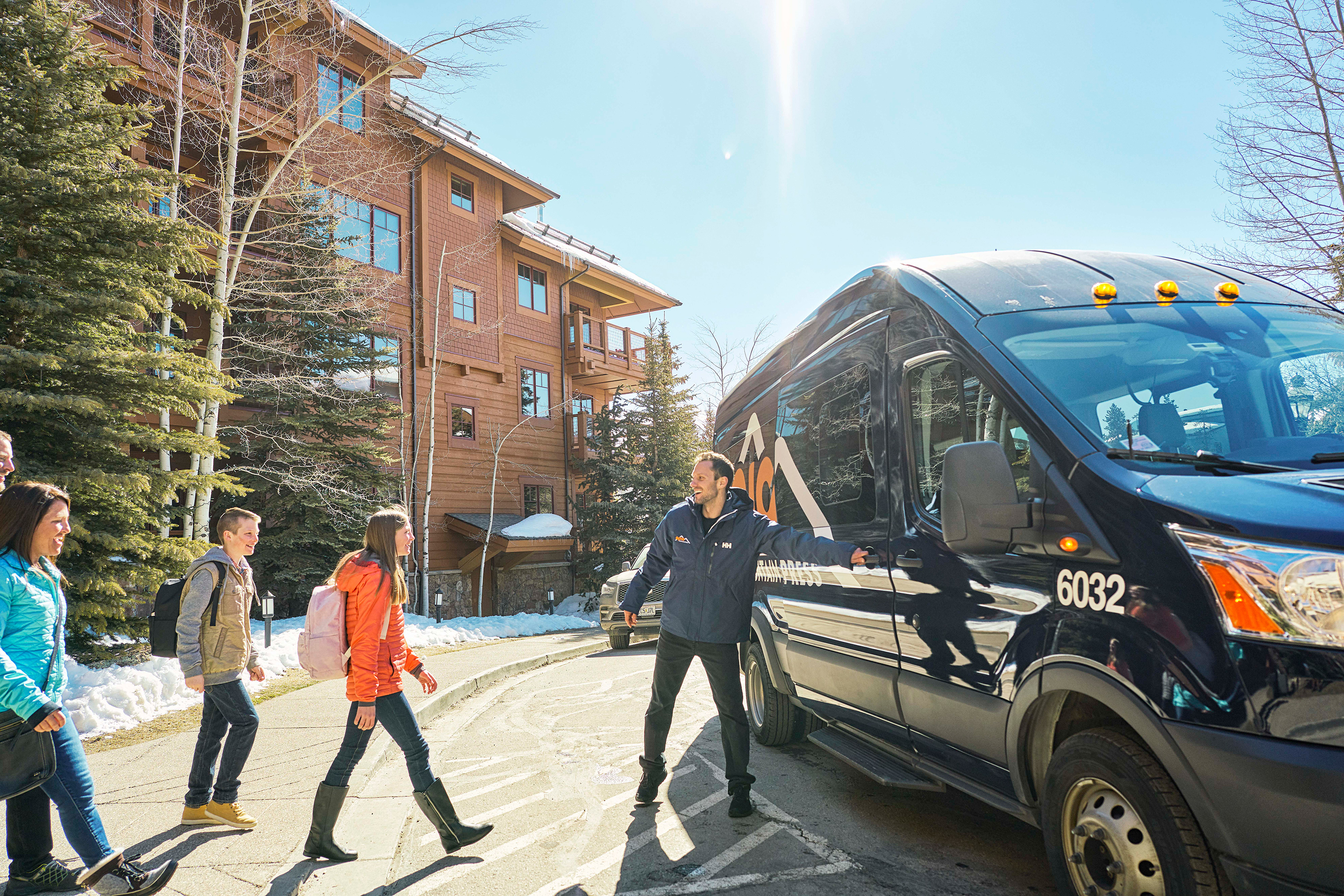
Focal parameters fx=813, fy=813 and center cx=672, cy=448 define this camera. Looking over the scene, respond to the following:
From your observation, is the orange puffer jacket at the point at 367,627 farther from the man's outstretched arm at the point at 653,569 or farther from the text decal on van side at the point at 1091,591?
the text decal on van side at the point at 1091,591

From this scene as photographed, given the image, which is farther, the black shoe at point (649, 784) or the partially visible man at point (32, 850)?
the black shoe at point (649, 784)

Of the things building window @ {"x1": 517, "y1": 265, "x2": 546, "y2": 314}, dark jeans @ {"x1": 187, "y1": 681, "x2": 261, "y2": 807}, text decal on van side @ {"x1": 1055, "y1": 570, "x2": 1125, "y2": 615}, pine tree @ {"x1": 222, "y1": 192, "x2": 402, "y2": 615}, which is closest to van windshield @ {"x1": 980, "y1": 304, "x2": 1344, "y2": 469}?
text decal on van side @ {"x1": 1055, "y1": 570, "x2": 1125, "y2": 615}

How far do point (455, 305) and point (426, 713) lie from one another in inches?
730

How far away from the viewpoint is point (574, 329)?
2942 centimetres

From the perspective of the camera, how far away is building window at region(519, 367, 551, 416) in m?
27.3

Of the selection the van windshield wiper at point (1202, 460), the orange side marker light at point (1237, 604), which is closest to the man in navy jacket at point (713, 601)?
the van windshield wiper at point (1202, 460)

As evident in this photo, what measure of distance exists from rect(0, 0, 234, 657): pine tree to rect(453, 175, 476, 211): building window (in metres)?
16.5

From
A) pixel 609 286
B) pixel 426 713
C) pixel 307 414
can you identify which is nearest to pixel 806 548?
pixel 426 713

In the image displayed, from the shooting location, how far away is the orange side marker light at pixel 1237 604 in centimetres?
219

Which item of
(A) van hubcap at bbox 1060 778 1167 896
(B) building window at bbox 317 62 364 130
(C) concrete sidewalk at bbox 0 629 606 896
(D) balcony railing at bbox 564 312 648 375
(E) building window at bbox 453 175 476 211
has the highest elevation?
(B) building window at bbox 317 62 364 130

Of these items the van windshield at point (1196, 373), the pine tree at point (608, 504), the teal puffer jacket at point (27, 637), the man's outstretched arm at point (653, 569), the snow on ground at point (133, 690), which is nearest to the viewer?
the van windshield at point (1196, 373)

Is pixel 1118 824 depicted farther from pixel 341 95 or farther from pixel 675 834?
pixel 341 95

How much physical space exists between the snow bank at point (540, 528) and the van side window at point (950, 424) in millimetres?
20167

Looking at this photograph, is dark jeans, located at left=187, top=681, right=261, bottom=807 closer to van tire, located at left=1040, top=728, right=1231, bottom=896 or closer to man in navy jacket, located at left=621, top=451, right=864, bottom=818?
man in navy jacket, located at left=621, top=451, right=864, bottom=818
